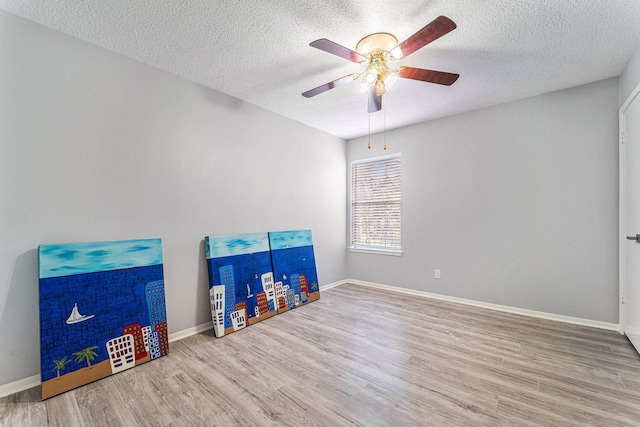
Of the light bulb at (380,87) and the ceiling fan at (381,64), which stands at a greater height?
the ceiling fan at (381,64)

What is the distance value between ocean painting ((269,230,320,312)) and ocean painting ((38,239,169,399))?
4.52ft

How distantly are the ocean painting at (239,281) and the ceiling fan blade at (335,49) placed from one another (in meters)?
2.13

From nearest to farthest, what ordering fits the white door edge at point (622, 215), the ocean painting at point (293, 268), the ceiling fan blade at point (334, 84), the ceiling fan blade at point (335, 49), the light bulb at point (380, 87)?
the ceiling fan blade at point (335, 49) → the light bulb at point (380, 87) → the ceiling fan blade at point (334, 84) → the white door edge at point (622, 215) → the ocean painting at point (293, 268)

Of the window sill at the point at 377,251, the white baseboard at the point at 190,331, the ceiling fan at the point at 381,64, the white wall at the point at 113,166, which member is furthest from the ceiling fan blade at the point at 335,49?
the window sill at the point at 377,251

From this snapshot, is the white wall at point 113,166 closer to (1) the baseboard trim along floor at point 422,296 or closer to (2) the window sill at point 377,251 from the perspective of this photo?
(1) the baseboard trim along floor at point 422,296

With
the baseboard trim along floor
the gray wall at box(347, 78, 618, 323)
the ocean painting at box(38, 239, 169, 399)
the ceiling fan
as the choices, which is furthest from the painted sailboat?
the gray wall at box(347, 78, 618, 323)

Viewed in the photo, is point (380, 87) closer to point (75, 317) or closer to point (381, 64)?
point (381, 64)

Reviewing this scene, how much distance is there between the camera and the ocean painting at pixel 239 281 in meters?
2.85

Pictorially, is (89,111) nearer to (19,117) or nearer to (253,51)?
(19,117)

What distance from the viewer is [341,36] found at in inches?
84.3

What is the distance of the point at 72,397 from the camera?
1.84m

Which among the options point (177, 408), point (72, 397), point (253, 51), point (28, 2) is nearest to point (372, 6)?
point (253, 51)

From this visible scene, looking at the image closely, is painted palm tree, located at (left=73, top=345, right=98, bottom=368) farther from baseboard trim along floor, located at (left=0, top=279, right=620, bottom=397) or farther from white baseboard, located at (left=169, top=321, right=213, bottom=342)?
white baseboard, located at (left=169, top=321, right=213, bottom=342)

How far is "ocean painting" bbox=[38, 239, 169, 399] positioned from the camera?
6.24ft
